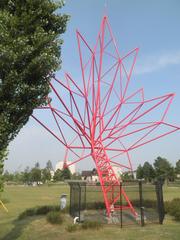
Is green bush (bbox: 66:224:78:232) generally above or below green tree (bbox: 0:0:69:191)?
below

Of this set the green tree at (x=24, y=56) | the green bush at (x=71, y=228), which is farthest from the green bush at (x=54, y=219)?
the green tree at (x=24, y=56)

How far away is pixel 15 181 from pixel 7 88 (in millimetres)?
147694

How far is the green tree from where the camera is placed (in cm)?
1067

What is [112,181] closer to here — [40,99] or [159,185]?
[159,185]

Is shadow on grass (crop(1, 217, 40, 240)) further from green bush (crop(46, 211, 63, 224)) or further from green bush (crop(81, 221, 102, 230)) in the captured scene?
green bush (crop(81, 221, 102, 230))

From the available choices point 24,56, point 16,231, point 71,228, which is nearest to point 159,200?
point 71,228

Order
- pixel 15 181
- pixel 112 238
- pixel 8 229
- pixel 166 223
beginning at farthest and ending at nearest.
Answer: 1. pixel 15 181
2. pixel 166 223
3. pixel 8 229
4. pixel 112 238

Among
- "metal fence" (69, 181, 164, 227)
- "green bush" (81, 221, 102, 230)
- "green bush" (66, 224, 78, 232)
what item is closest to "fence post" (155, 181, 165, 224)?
"metal fence" (69, 181, 164, 227)

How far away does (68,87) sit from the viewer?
18.8 metres

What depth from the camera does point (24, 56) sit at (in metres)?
10.8

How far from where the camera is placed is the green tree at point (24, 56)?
35.0 ft

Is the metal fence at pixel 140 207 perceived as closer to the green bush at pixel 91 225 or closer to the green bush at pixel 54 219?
the green bush at pixel 54 219

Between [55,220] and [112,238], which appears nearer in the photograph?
[112,238]

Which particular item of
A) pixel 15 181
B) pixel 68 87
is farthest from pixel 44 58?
pixel 15 181
